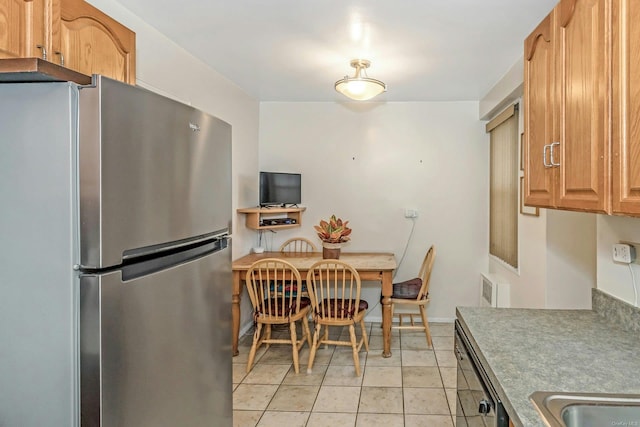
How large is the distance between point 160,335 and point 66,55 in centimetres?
105

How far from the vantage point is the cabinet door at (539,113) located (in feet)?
4.97

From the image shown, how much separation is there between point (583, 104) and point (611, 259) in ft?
2.49

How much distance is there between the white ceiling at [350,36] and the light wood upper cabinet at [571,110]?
823mm

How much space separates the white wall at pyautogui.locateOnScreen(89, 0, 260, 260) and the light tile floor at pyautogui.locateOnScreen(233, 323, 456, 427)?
47.8 inches

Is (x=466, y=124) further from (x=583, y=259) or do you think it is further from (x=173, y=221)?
(x=173, y=221)

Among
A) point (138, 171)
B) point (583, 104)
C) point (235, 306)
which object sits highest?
point (583, 104)

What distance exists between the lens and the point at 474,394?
55.9 inches

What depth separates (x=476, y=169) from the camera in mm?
4320

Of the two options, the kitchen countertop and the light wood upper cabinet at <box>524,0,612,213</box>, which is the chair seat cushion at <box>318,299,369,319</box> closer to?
the kitchen countertop

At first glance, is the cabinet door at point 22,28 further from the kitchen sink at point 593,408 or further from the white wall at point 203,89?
the kitchen sink at point 593,408

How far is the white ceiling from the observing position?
2203 millimetres

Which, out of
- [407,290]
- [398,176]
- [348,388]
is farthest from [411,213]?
[348,388]

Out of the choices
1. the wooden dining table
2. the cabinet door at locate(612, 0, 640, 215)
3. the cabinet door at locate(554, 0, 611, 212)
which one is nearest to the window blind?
the wooden dining table

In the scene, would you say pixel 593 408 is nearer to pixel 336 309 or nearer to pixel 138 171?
pixel 138 171
